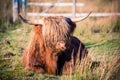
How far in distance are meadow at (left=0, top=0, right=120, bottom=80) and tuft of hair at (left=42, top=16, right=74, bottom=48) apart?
0.41m

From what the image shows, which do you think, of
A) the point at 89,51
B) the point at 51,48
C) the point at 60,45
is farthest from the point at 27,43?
the point at 60,45

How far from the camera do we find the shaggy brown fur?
5.85 m

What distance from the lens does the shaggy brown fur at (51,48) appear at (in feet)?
19.2

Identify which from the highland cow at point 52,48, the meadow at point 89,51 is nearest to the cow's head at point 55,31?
the highland cow at point 52,48

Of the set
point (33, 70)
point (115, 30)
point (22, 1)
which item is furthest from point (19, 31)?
point (22, 1)

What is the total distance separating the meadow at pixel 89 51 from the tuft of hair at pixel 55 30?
0.41 meters

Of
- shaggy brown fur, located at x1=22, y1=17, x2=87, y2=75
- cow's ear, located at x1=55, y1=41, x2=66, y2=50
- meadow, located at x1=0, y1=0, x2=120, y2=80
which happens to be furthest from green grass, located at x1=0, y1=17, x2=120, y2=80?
cow's ear, located at x1=55, y1=41, x2=66, y2=50

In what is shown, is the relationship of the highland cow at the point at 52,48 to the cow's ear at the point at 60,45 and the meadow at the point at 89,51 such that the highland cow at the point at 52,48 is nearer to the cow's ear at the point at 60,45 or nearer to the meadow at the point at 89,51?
the cow's ear at the point at 60,45

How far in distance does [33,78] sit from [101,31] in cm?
361

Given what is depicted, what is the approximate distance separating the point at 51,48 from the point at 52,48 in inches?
0.5

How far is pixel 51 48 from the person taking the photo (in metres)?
5.90

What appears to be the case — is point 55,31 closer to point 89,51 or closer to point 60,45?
point 60,45

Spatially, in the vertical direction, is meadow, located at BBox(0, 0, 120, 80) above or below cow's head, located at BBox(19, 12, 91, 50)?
below

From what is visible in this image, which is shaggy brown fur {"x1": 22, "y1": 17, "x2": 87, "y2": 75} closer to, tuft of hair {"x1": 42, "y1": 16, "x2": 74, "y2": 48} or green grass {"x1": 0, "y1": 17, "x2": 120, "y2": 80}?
tuft of hair {"x1": 42, "y1": 16, "x2": 74, "y2": 48}
